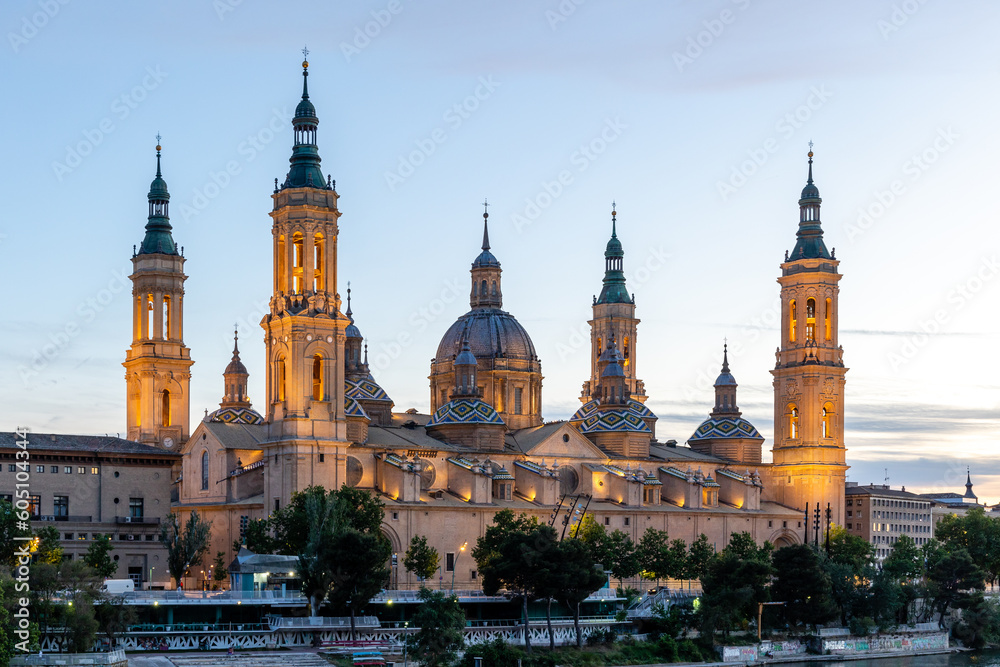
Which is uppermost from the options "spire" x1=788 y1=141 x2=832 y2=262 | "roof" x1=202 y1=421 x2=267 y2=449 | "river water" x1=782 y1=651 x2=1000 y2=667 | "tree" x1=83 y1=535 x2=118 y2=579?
"spire" x1=788 y1=141 x2=832 y2=262

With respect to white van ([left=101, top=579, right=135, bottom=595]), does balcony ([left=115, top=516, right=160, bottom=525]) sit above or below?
above

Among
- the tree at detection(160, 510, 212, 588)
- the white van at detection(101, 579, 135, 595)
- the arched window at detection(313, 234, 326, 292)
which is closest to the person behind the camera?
the white van at detection(101, 579, 135, 595)

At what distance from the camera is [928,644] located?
103 m

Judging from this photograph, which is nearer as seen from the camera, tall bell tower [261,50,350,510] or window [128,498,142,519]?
tall bell tower [261,50,350,510]

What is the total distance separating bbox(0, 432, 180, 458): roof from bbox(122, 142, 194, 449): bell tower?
7.51 meters

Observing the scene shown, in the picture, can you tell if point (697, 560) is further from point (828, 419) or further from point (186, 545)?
point (186, 545)

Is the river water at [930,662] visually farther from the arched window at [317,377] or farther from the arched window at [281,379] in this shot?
the arched window at [281,379]

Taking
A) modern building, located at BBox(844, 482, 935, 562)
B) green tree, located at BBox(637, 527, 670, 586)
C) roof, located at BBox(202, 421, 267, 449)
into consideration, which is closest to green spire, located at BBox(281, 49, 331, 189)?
roof, located at BBox(202, 421, 267, 449)

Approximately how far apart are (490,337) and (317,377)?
94.4 feet

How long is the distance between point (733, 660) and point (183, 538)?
3449cm

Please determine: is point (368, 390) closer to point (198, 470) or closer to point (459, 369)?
point (459, 369)

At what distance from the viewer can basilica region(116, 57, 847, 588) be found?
99.6 meters

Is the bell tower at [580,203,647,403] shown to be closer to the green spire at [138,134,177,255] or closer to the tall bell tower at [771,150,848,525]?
the tall bell tower at [771,150,848,525]

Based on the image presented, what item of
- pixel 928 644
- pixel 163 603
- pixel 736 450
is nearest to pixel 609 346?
pixel 736 450
